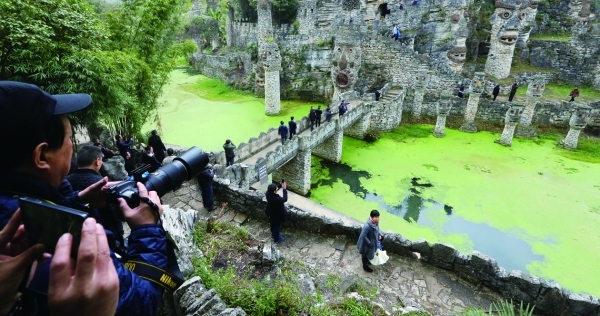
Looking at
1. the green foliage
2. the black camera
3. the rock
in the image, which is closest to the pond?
the green foliage

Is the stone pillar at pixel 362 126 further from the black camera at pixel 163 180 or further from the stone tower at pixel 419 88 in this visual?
the black camera at pixel 163 180

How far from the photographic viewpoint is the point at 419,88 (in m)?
13.5

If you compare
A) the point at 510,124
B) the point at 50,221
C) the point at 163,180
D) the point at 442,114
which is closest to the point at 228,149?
the point at 163,180

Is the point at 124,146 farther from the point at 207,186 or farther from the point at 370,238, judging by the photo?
the point at 370,238

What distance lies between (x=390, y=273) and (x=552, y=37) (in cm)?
1860

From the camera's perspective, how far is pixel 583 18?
1582 cm

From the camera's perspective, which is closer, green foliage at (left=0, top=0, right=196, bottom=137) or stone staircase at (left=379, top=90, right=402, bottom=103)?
green foliage at (left=0, top=0, right=196, bottom=137)

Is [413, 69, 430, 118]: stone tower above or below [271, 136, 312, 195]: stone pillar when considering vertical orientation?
above

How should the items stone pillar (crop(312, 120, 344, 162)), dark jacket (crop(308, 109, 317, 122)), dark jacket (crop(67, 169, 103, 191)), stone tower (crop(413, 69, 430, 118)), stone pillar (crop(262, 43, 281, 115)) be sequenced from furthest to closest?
stone pillar (crop(262, 43, 281, 115)) → stone tower (crop(413, 69, 430, 118)) → stone pillar (crop(312, 120, 344, 162)) → dark jacket (crop(308, 109, 317, 122)) → dark jacket (crop(67, 169, 103, 191))

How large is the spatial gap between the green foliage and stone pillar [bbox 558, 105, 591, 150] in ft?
44.0

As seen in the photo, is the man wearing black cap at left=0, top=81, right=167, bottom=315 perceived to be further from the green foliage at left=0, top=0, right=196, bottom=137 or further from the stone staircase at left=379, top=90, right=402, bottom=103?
the stone staircase at left=379, top=90, right=402, bottom=103

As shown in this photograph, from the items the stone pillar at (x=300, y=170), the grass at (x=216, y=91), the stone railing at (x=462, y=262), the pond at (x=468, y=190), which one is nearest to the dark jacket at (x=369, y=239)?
the stone railing at (x=462, y=262)

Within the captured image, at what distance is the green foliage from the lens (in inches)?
181

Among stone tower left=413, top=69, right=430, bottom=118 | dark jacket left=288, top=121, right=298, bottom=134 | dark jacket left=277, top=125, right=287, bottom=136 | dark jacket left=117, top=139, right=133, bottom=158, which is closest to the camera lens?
dark jacket left=117, top=139, right=133, bottom=158
